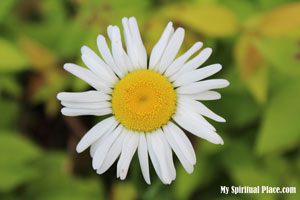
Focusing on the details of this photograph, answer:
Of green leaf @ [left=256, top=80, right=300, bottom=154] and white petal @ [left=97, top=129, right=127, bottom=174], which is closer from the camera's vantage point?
white petal @ [left=97, top=129, right=127, bottom=174]

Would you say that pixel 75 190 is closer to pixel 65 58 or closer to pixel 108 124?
pixel 65 58

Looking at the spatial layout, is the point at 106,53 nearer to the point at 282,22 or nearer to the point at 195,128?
the point at 195,128

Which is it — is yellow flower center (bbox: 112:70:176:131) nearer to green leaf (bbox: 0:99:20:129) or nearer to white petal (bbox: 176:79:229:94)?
white petal (bbox: 176:79:229:94)

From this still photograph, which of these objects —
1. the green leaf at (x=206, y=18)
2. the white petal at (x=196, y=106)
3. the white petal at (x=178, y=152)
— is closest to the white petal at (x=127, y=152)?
the white petal at (x=178, y=152)

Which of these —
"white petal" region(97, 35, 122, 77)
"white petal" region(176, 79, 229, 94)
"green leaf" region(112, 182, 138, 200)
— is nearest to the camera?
"white petal" region(176, 79, 229, 94)

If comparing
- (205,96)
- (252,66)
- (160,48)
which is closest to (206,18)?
(252,66)

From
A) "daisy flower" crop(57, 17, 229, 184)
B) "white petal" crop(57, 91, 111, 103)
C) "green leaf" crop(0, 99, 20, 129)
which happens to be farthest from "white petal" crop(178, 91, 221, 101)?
"green leaf" crop(0, 99, 20, 129)
